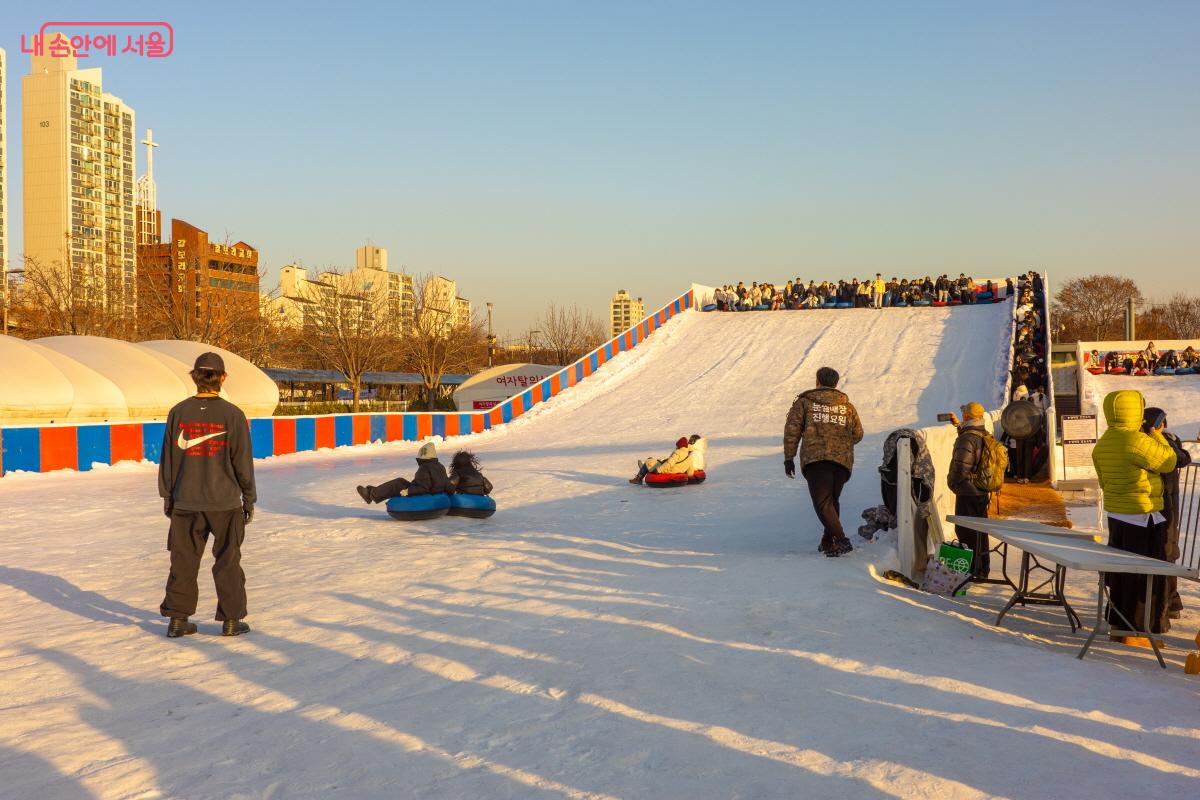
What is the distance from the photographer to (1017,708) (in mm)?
4332

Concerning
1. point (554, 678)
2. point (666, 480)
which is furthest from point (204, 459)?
point (666, 480)

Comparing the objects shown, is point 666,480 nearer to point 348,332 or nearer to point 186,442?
point 186,442

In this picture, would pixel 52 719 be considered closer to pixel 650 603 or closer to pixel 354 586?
pixel 354 586

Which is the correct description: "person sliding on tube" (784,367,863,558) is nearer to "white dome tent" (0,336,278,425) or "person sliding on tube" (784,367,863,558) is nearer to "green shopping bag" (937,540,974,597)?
"green shopping bag" (937,540,974,597)

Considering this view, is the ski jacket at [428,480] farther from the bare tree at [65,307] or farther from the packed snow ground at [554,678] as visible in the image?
the bare tree at [65,307]

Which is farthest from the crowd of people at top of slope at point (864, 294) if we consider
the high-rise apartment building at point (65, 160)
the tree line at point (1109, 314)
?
the high-rise apartment building at point (65, 160)

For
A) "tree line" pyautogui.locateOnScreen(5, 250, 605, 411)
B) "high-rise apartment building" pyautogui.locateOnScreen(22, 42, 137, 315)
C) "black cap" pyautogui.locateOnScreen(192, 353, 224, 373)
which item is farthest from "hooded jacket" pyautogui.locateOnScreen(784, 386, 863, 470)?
"high-rise apartment building" pyautogui.locateOnScreen(22, 42, 137, 315)

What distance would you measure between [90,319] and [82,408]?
2043 centimetres

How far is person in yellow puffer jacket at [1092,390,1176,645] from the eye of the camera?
247 inches

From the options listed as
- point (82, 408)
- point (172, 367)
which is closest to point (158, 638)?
point (82, 408)

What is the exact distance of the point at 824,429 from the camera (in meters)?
8.14

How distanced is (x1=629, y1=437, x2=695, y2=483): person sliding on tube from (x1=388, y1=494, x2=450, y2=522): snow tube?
421 cm

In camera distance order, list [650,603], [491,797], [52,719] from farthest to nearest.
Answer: [650,603] → [52,719] → [491,797]

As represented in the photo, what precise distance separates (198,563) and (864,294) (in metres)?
33.0
